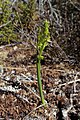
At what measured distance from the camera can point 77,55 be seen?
8.30 ft

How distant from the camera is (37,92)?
211cm

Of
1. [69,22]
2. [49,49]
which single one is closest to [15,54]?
[49,49]

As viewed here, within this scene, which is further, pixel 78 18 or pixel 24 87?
pixel 78 18

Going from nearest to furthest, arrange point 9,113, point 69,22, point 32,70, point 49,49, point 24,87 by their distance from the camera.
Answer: point 9,113 < point 24,87 < point 32,70 < point 49,49 < point 69,22

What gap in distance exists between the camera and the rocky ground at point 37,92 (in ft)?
6.52

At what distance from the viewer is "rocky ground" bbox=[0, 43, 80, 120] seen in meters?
1.99

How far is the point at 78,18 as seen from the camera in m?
2.78

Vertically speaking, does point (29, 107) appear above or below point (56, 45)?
below

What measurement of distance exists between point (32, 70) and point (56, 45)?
28 cm

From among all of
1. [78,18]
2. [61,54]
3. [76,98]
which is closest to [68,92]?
[76,98]

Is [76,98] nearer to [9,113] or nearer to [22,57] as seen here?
[9,113]

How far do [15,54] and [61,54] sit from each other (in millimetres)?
439

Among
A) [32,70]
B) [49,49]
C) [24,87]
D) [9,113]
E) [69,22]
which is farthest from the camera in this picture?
[69,22]

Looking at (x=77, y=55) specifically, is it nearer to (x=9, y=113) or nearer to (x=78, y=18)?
(x=78, y=18)
